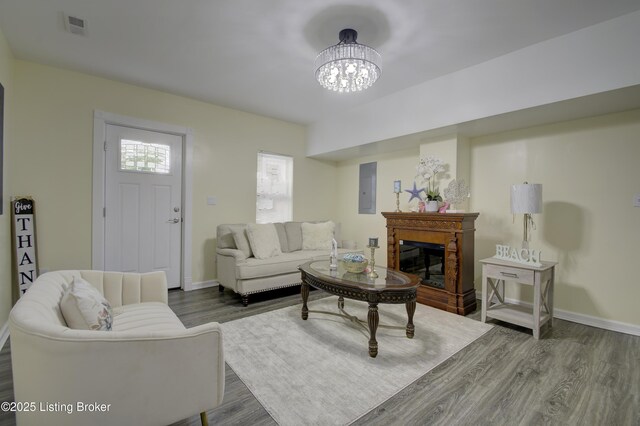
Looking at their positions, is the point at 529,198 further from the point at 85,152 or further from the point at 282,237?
the point at 85,152

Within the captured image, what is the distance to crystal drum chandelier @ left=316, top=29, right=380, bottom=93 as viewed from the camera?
235 centimetres

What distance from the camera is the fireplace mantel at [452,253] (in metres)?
3.17

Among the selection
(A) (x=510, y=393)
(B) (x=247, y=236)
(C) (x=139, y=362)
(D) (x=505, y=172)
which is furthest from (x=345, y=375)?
(D) (x=505, y=172)

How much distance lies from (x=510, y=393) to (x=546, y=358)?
702 millimetres

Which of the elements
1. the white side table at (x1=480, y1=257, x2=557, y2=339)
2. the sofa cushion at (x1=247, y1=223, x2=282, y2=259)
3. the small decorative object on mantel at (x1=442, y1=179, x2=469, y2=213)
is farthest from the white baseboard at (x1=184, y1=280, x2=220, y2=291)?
the white side table at (x1=480, y1=257, x2=557, y2=339)

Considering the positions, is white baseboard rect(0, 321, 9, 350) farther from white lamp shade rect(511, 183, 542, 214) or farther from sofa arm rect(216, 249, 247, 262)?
white lamp shade rect(511, 183, 542, 214)

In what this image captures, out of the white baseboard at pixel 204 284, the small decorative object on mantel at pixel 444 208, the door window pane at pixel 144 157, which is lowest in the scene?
the white baseboard at pixel 204 284

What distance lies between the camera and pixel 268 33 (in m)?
2.47

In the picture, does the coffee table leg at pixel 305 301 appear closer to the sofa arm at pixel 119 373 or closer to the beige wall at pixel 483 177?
the sofa arm at pixel 119 373

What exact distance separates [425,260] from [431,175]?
104 centimetres

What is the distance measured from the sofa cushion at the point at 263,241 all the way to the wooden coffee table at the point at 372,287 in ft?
3.49

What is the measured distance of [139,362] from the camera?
3.78 feet

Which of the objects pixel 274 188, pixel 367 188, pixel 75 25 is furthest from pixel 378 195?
pixel 75 25

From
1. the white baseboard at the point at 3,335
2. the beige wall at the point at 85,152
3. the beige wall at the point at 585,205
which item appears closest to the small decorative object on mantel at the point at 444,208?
the beige wall at the point at 585,205
